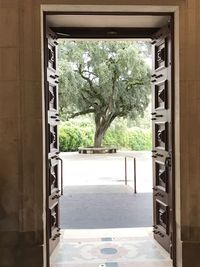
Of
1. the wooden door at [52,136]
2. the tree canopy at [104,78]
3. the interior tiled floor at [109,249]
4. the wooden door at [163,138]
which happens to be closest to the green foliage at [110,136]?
the tree canopy at [104,78]

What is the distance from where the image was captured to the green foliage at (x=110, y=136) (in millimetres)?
21406

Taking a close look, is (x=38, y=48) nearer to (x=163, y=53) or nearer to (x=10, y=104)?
(x=10, y=104)

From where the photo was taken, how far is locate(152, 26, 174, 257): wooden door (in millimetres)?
3850

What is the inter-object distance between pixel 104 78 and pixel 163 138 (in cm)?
1388

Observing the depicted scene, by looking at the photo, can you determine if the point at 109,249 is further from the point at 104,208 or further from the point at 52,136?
the point at 104,208

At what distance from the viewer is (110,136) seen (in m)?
22.2

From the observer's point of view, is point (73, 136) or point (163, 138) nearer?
point (163, 138)

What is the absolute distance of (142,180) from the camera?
10.3m

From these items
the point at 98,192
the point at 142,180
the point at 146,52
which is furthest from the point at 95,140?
the point at 98,192

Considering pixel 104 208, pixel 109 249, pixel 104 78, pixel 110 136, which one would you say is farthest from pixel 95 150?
pixel 109 249

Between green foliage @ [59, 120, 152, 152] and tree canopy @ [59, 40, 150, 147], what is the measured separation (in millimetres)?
2159

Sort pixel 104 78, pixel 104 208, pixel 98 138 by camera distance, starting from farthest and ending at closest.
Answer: pixel 98 138, pixel 104 78, pixel 104 208

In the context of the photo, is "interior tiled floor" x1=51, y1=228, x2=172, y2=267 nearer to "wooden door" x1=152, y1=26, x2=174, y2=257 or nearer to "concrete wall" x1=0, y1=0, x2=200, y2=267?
"wooden door" x1=152, y1=26, x2=174, y2=257

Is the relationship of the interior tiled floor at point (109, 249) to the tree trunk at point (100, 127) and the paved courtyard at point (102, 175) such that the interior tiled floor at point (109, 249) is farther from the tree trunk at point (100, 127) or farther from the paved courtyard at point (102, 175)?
the tree trunk at point (100, 127)
